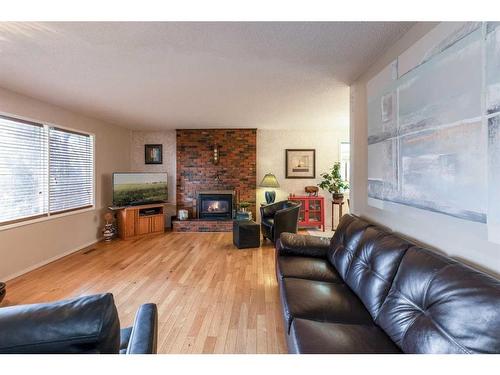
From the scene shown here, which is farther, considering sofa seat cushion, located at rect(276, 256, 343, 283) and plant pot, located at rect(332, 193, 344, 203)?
plant pot, located at rect(332, 193, 344, 203)

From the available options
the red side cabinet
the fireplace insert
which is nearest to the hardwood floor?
the fireplace insert

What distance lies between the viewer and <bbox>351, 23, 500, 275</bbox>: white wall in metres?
1.17

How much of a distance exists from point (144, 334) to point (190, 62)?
213cm

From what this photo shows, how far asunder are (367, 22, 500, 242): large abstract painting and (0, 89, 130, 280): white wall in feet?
14.0

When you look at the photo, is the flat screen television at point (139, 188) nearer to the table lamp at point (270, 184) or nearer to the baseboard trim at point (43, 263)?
the baseboard trim at point (43, 263)

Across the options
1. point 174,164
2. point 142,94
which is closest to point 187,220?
point 174,164

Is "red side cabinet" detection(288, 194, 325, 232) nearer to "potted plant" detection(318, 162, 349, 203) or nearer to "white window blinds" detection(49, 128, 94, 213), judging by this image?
"potted plant" detection(318, 162, 349, 203)

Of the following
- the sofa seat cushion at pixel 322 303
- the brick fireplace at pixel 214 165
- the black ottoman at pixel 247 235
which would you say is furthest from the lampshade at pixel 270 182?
the sofa seat cushion at pixel 322 303

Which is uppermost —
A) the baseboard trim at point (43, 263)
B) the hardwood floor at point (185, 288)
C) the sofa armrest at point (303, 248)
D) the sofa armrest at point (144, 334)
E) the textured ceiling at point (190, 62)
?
the textured ceiling at point (190, 62)

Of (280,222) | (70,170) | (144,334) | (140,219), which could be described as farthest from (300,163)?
(144,334)

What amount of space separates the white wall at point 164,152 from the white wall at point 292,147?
2113 mm

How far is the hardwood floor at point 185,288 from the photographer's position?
71.5 inches

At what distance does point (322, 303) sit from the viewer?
4.86 feet

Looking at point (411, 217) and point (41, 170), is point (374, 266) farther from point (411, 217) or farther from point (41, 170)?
point (41, 170)
